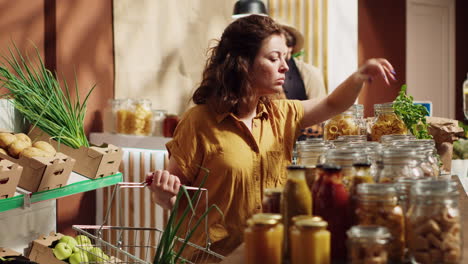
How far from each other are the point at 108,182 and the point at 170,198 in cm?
94

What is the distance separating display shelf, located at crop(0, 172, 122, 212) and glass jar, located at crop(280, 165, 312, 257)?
143 centimetres

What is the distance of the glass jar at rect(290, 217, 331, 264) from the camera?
3.60ft

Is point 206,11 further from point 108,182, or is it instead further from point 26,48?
point 108,182

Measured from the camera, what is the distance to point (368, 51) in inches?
305

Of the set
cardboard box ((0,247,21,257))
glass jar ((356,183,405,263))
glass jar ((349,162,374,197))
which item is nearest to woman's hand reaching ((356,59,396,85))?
glass jar ((349,162,374,197))

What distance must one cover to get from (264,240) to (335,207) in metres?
0.18

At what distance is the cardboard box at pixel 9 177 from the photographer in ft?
7.58

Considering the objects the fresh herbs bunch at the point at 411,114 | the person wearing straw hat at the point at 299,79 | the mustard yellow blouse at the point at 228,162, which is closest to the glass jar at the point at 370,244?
the mustard yellow blouse at the point at 228,162

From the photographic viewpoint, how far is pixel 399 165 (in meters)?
1.37

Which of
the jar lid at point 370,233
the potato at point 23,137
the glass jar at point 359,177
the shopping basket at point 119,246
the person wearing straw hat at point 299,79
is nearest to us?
the jar lid at point 370,233

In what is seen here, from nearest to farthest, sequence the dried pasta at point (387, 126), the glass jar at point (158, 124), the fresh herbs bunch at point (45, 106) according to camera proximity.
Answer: the dried pasta at point (387, 126) → the fresh herbs bunch at point (45, 106) → the glass jar at point (158, 124)

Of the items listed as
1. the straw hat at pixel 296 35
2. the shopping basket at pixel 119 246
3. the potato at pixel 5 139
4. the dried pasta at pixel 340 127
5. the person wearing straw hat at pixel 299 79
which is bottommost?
the shopping basket at pixel 119 246

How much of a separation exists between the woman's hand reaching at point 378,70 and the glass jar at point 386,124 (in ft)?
1.01

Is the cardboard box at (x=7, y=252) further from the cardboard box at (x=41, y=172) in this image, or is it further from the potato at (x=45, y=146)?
the potato at (x=45, y=146)
